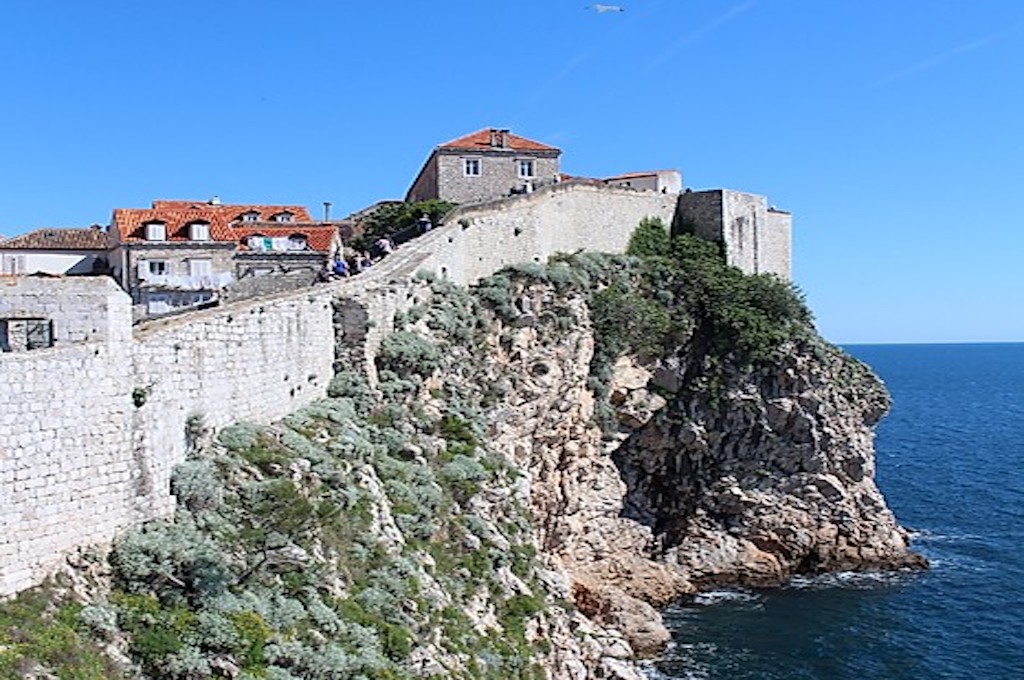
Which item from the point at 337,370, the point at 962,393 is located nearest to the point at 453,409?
the point at 337,370

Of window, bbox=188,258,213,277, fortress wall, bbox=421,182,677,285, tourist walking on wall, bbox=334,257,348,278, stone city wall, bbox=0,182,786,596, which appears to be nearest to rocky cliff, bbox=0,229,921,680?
stone city wall, bbox=0,182,786,596

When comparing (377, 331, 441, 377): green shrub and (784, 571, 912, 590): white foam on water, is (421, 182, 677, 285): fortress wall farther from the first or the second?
(784, 571, 912, 590): white foam on water

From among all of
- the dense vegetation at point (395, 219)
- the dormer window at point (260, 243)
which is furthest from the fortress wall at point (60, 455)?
the dense vegetation at point (395, 219)

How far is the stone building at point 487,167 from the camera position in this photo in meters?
42.4

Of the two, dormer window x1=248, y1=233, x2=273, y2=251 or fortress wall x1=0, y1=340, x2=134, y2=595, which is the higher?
dormer window x1=248, y1=233, x2=273, y2=251

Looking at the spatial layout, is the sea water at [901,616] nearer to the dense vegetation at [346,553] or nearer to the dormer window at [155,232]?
the dense vegetation at [346,553]

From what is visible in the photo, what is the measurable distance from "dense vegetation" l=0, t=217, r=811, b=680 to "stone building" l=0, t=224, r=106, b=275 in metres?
13.1

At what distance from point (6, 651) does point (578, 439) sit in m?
27.4

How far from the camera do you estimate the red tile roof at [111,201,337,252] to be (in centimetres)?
3162

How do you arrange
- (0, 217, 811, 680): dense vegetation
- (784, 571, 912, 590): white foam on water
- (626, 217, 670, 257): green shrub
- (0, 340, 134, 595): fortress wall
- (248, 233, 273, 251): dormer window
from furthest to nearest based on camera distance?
(626, 217, 670, 257): green shrub, (784, 571, 912, 590): white foam on water, (248, 233, 273, 251): dormer window, (0, 217, 811, 680): dense vegetation, (0, 340, 134, 595): fortress wall

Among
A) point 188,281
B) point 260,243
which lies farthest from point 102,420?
point 260,243

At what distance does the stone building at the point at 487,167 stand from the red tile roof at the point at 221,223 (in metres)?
6.95

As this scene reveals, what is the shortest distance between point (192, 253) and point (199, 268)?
562 mm

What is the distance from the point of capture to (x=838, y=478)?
138ft
